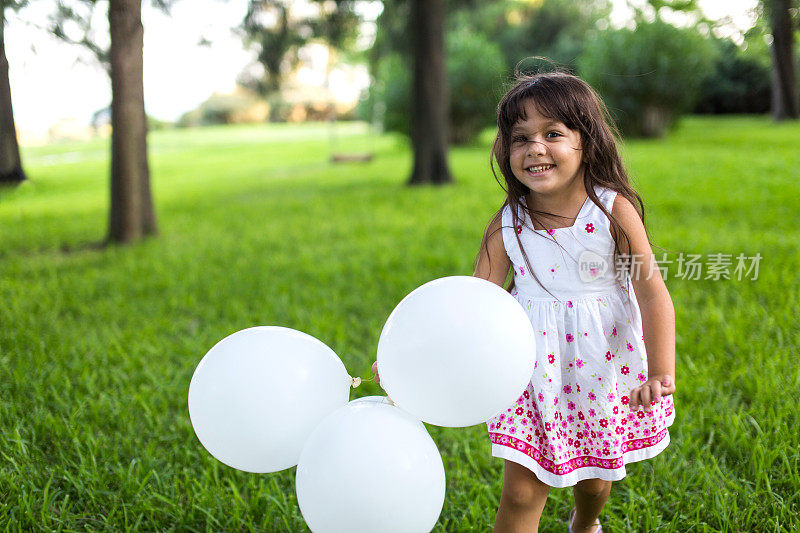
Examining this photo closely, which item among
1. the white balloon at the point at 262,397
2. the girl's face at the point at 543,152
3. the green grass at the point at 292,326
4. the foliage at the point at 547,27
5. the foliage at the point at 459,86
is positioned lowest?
the green grass at the point at 292,326

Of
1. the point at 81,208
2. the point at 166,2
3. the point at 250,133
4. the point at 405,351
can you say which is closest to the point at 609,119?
the point at 405,351

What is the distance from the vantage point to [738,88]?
57.4 feet

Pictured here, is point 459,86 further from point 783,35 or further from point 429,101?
point 783,35

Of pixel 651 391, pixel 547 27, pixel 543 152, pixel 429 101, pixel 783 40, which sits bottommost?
pixel 651 391

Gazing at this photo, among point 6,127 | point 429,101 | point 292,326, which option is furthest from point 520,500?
point 429,101

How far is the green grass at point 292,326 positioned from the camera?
1.85 meters

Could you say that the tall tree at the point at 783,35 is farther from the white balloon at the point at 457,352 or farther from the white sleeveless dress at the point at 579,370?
the white balloon at the point at 457,352

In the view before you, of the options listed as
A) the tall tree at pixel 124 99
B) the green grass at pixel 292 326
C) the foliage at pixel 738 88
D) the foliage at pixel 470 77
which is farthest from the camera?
the foliage at pixel 738 88

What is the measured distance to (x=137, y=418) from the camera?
2.42m

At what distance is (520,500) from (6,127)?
3.45m

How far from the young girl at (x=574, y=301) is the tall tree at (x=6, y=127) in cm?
305

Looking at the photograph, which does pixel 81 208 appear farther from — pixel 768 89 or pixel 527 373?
pixel 768 89

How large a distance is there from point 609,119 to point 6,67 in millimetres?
3263

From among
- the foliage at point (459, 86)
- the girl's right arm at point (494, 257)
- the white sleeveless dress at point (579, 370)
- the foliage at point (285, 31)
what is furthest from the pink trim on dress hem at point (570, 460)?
the foliage at point (459, 86)
